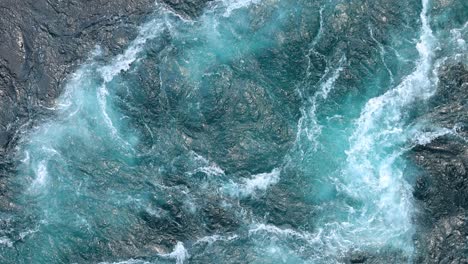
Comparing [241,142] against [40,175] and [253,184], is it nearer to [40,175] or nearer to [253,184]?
[253,184]

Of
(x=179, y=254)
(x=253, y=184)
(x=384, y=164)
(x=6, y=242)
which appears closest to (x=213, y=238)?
(x=179, y=254)

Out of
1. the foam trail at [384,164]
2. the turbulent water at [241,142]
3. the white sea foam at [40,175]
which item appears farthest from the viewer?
the white sea foam at [40,175]

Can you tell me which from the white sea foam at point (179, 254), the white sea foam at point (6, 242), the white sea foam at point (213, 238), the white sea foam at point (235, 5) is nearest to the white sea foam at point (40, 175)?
the white sea foam at point (6, 242)

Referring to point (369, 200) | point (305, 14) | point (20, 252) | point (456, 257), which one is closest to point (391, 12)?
point (305, 14)

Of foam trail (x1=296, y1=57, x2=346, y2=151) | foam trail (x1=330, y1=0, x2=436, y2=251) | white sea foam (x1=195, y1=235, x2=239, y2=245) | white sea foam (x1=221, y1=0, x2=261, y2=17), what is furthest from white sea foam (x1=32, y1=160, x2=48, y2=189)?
foam trail (x1=330, y1=0, x2=436, y2=251)

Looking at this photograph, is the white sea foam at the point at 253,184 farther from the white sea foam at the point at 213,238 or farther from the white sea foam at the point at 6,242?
the white sea foam at the point at 6,242

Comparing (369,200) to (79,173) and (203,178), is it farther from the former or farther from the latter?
(79,173)

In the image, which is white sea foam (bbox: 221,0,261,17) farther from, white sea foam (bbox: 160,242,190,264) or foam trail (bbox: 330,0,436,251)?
white sea foam (bbox: 160,242,190,264)

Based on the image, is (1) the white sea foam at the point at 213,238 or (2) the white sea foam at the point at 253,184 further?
(2) the white sea foam at the point at 253,184
